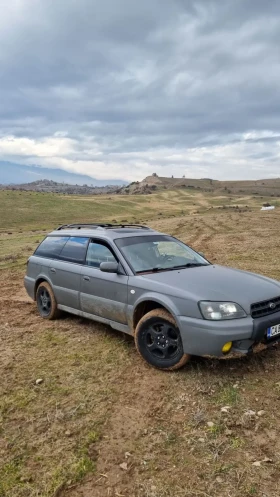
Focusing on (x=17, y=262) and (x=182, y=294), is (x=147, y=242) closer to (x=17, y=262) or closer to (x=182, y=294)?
(x=182, y=294)

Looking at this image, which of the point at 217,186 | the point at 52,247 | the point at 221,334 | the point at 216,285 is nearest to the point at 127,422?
the point at 221,334

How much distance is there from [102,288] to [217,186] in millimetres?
138325

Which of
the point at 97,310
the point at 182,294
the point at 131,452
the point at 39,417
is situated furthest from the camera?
the point at 97,310

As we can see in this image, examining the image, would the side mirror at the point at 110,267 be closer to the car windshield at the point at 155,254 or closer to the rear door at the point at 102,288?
→ the rear door at the point at 102,288

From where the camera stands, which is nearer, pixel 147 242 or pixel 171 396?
pixel 171 396

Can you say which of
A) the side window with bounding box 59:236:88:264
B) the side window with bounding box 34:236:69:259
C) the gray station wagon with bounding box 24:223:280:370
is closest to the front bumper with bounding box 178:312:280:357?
the gray station wagon with bounding box 24:223:280:370

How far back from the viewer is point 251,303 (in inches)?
164

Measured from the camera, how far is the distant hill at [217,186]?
116375 mm

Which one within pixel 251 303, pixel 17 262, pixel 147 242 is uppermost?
pixel 147 242

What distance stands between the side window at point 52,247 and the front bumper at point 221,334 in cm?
323

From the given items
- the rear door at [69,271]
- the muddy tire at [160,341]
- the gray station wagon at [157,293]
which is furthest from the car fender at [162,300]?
the rear door at [69,271]

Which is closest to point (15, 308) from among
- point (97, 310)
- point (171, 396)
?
point (97, 310)

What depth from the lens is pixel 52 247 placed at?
689cm

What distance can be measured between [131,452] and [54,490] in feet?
2.21
